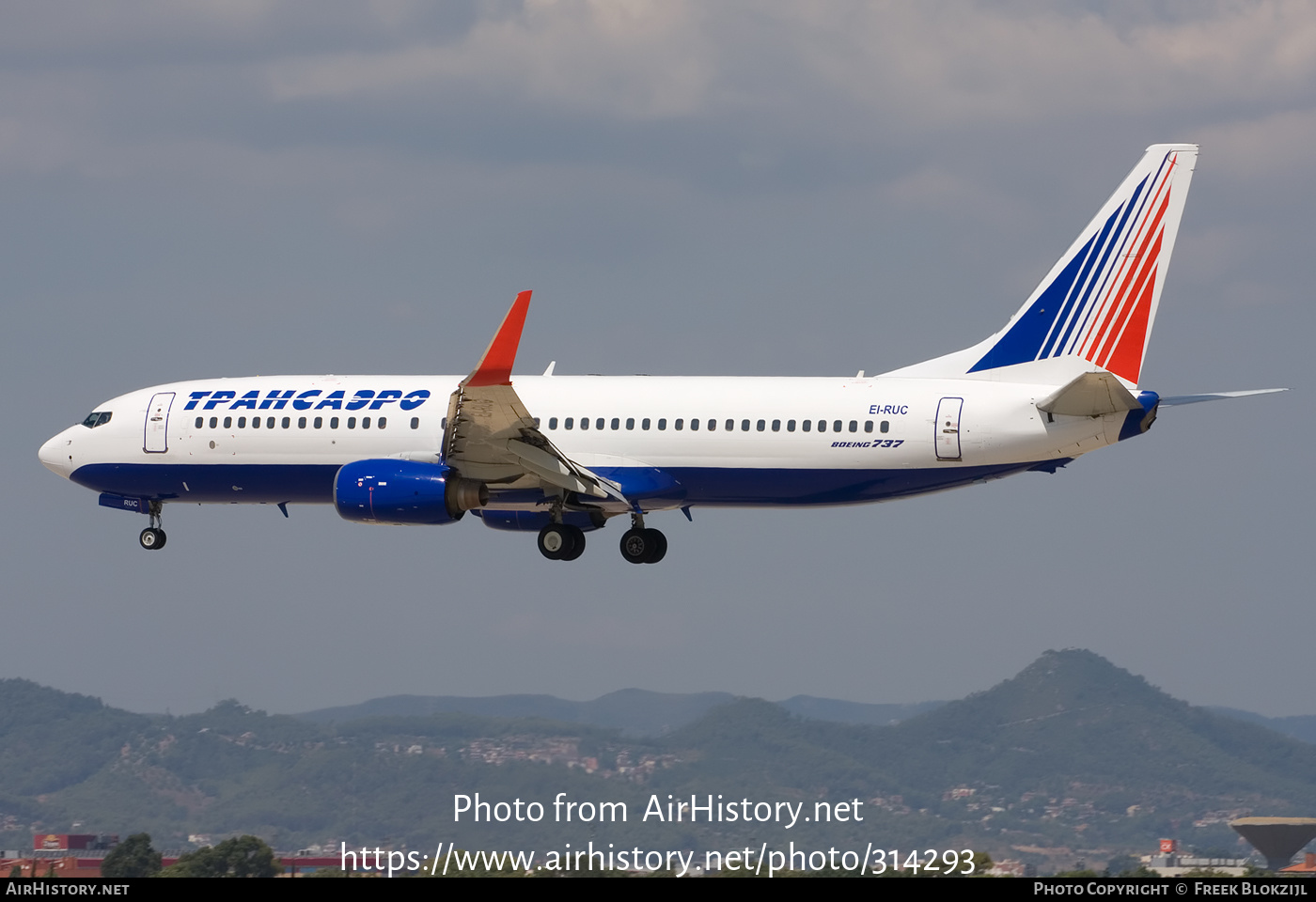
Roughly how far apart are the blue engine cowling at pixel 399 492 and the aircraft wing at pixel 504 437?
0.61m

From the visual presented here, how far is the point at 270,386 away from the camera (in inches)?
2072

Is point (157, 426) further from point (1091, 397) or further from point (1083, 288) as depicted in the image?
point (1091, 397)

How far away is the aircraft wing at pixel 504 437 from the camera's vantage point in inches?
1763

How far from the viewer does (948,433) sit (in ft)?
153

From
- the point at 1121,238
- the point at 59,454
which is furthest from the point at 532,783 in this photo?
the point at 1121,238

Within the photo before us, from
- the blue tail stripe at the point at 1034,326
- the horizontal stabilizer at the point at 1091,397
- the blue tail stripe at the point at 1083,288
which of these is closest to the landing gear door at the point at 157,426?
the blue tail stripe at the point at 1034,326

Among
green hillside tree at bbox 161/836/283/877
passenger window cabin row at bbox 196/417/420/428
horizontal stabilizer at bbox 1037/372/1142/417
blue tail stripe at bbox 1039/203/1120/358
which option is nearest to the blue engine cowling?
passenger window cabin row at bbox 196/417/420/428

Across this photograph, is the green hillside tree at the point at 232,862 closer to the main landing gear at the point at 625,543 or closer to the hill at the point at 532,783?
the main landing gear at the point at 625,543

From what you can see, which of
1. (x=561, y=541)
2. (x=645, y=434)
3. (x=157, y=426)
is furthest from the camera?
(x=157, y=426)

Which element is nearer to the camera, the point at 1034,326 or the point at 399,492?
the point at 399,492

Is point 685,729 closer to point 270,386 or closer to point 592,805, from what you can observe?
point 592,805

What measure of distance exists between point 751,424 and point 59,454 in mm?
20223

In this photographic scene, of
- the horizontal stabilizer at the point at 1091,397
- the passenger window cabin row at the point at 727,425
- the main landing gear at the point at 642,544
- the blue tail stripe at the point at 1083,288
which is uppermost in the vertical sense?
the blue tail stripe at the point at 1083,288
